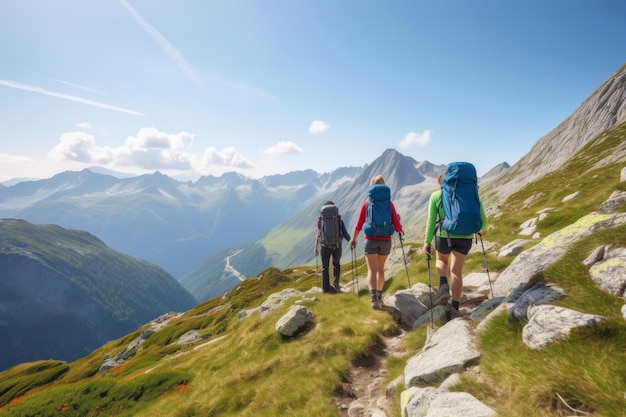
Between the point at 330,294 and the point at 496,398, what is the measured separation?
1422cm

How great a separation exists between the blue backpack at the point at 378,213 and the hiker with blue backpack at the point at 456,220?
2.50 m

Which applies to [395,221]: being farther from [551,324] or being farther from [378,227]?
[551,324]

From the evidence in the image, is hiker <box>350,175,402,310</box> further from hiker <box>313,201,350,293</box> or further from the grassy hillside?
hiker <box>313,201,350,293</box>

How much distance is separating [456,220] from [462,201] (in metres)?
0.65

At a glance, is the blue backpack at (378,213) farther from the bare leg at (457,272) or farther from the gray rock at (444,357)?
the gray rock at (444,357)

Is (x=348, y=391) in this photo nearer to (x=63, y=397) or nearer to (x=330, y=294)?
(x=330, y=294)

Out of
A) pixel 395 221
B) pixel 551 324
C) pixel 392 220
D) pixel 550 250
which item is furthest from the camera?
pixel 395 221

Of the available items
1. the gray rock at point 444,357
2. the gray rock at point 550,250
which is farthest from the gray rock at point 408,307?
the gray rock at point 444,357

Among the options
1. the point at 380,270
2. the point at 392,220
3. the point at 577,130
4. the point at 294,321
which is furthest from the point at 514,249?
the point at 577,130

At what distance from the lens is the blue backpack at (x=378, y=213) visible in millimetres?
13266

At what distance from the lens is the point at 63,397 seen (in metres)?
20.3

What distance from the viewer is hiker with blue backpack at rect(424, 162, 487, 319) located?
9.64 metres

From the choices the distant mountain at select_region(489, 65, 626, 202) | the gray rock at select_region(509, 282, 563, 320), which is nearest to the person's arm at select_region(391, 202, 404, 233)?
the gray rock at select_region(509, 282, 563, 320)

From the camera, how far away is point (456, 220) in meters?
9.62
